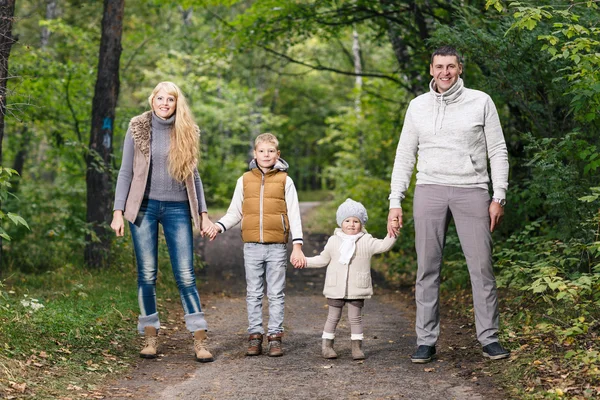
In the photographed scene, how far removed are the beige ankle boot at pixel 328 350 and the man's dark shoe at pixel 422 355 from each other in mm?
658

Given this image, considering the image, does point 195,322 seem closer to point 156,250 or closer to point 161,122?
point 156,250

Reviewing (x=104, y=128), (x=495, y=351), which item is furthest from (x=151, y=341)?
(x=104, y=128)

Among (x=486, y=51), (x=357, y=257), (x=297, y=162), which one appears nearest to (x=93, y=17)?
(x=486, y=51)

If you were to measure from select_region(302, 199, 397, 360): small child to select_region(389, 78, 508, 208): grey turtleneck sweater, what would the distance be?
27.4 inches

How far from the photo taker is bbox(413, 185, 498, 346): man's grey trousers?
19.4ft

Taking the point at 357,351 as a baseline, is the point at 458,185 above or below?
above

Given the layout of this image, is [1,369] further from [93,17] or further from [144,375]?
[93,17]

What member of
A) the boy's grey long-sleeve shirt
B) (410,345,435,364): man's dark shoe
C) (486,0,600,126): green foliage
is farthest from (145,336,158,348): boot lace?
(486,0,600,126): green foliage

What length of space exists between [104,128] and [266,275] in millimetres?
5596

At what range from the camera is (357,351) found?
6.23 meters

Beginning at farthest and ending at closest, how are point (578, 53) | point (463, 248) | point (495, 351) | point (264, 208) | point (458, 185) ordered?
point (578, 53)
point (264, 208)
point (463, 248)
point (458, 185)
point (495, 351)

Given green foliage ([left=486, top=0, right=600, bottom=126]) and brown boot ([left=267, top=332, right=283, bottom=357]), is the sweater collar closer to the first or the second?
brown boot ([left=267, top=332, right=283, bottom=357])

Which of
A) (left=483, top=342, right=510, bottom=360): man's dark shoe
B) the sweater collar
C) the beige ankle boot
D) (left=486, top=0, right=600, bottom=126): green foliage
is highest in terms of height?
(left=486, top=0, right=600, bottom=126): green foliage

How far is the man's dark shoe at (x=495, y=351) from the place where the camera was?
580cm
